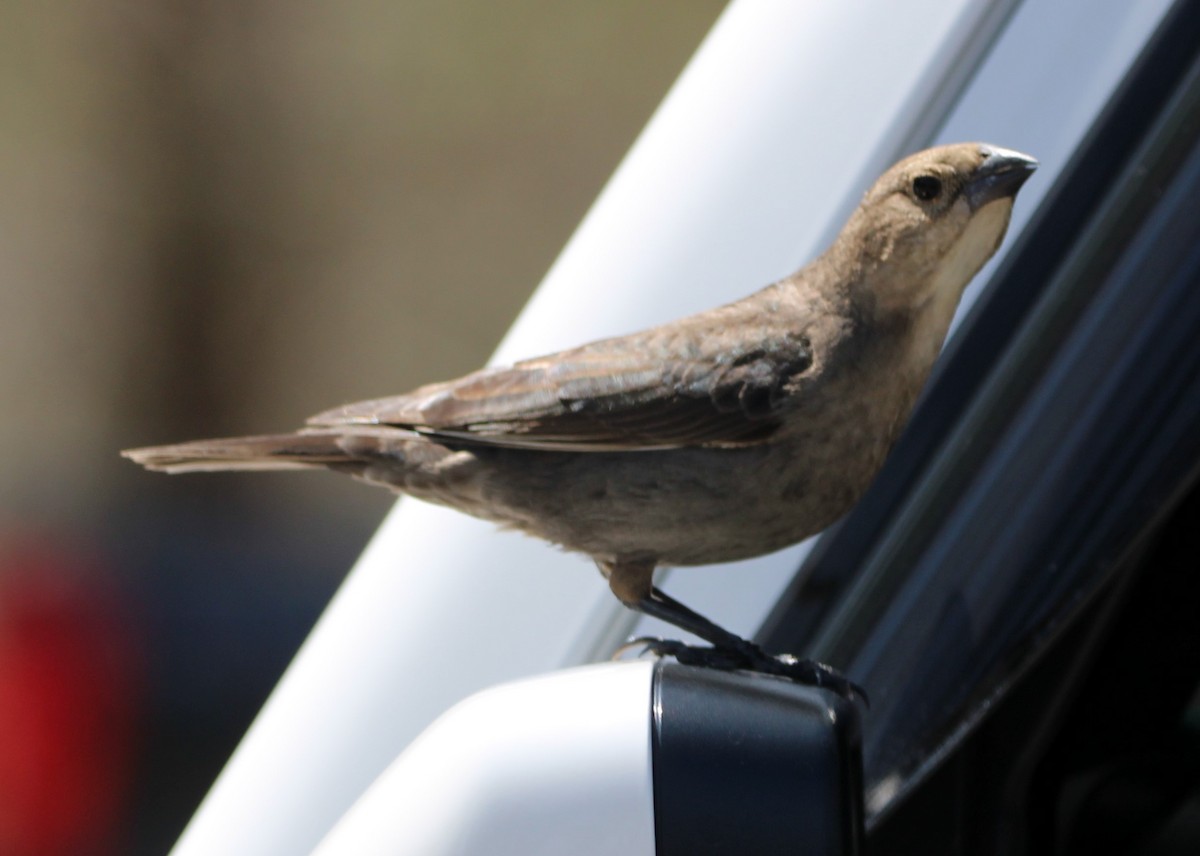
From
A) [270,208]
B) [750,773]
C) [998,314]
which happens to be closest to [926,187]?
[998,314]

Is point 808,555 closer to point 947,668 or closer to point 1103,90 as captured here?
point 947,668

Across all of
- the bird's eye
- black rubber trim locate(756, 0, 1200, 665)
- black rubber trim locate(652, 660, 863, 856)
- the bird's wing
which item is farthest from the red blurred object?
black rubber trim locate(652, 660, 863, 856)

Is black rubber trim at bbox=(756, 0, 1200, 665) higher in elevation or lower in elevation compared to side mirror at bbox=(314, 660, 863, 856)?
higher

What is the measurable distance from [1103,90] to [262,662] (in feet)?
22.7

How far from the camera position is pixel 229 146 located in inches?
427

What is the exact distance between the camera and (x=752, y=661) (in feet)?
6.07

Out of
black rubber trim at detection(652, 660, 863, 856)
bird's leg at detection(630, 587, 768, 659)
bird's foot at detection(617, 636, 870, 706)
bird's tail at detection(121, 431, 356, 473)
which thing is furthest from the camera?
bird's tail at detection(121, 431, 356, 473)

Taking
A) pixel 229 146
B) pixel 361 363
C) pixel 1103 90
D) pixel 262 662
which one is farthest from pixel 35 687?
pixel 1103 90

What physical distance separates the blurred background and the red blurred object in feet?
7.38

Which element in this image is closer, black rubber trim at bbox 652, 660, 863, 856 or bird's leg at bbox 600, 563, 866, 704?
black rubber trim at bbox 652, 660, 863, 856

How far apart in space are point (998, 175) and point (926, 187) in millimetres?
127

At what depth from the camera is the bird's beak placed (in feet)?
5.79

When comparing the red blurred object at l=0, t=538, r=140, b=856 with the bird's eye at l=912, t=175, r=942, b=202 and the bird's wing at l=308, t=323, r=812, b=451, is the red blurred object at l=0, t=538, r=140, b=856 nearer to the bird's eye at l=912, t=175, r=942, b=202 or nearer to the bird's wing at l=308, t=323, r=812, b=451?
the bird's wing at l=308, t=323, r=812, b=451

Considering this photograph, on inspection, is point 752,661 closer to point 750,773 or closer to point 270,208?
point 750,773
